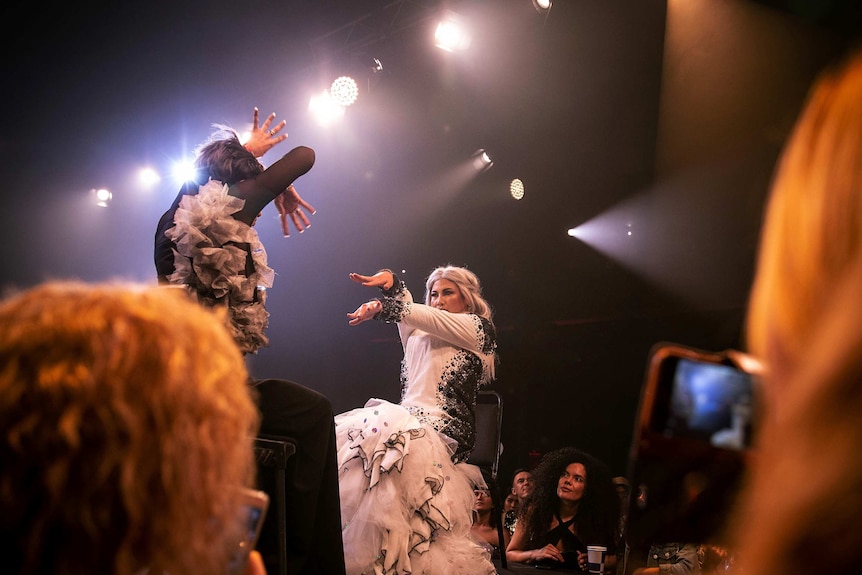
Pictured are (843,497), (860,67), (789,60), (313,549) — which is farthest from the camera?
(789,60)

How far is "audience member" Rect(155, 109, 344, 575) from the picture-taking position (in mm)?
1766

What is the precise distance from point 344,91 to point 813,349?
5437 millimetres

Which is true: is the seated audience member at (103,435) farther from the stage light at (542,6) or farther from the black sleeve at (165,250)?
the stage light at (542,6)

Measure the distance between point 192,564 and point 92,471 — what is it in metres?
0.12

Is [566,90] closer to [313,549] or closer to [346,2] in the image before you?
[346,2]

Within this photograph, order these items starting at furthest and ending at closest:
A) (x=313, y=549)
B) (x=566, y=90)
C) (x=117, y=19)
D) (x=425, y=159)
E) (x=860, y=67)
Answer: (x=425, y=159) → (x=566, y=90) → (x=117, y=19) → (x=313, y=549) → (x=860, y=67)

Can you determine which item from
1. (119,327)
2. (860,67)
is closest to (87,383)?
(119,327)

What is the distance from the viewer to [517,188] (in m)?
5.21

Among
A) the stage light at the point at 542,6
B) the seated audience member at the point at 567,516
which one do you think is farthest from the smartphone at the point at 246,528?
the stage light at the point at 542,6

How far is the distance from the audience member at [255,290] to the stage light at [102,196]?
10.6 ft

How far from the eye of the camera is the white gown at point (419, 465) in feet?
7.82

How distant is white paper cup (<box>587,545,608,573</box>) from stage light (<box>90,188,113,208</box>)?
414 centimetres

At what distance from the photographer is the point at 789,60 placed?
3.29 metres

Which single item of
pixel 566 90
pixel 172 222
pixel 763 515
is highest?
pixel 566 90
